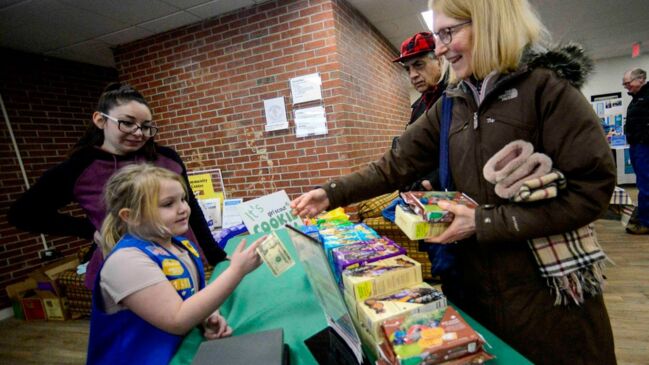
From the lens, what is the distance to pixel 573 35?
593 centimetres

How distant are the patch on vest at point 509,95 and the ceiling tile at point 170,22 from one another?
10.7ft

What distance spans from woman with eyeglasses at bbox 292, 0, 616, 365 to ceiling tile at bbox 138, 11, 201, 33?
3086mm

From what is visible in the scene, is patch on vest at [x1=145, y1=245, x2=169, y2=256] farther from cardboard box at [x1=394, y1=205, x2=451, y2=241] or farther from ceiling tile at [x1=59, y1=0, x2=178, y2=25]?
ceiling tile at [x1=59, y1=0, x2=178, y2=25]

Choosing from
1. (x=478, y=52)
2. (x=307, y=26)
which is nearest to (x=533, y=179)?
(x=478, y=52)

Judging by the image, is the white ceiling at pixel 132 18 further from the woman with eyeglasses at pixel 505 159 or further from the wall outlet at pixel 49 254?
the wall outlet at pixel 49 254

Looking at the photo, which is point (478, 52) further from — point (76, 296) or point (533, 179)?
point (76, 296)

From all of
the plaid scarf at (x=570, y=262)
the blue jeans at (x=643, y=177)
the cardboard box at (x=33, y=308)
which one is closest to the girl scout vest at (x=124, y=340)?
the plaid scarf at (x=570, y=262)

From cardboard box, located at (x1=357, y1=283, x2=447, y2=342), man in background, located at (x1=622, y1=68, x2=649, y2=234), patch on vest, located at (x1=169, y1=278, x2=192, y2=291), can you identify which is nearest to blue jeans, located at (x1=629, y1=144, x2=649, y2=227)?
man in background, located at (x1=622, y1=68, x2=649, y2=234)

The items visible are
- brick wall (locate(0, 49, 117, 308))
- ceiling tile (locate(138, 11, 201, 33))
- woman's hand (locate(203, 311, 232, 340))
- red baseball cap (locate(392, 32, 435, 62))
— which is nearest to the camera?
woman's hand (locate(203, 311, 232, 340))

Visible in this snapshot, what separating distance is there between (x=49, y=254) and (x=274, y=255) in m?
4.36

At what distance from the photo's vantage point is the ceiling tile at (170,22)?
3.18 m

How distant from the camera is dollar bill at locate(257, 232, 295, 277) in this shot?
0.87m

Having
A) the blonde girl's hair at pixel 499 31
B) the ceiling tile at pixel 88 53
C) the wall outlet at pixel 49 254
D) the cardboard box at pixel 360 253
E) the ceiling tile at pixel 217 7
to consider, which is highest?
the ceiling tile at pixel 88 53

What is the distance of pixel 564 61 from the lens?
0.80 meters
